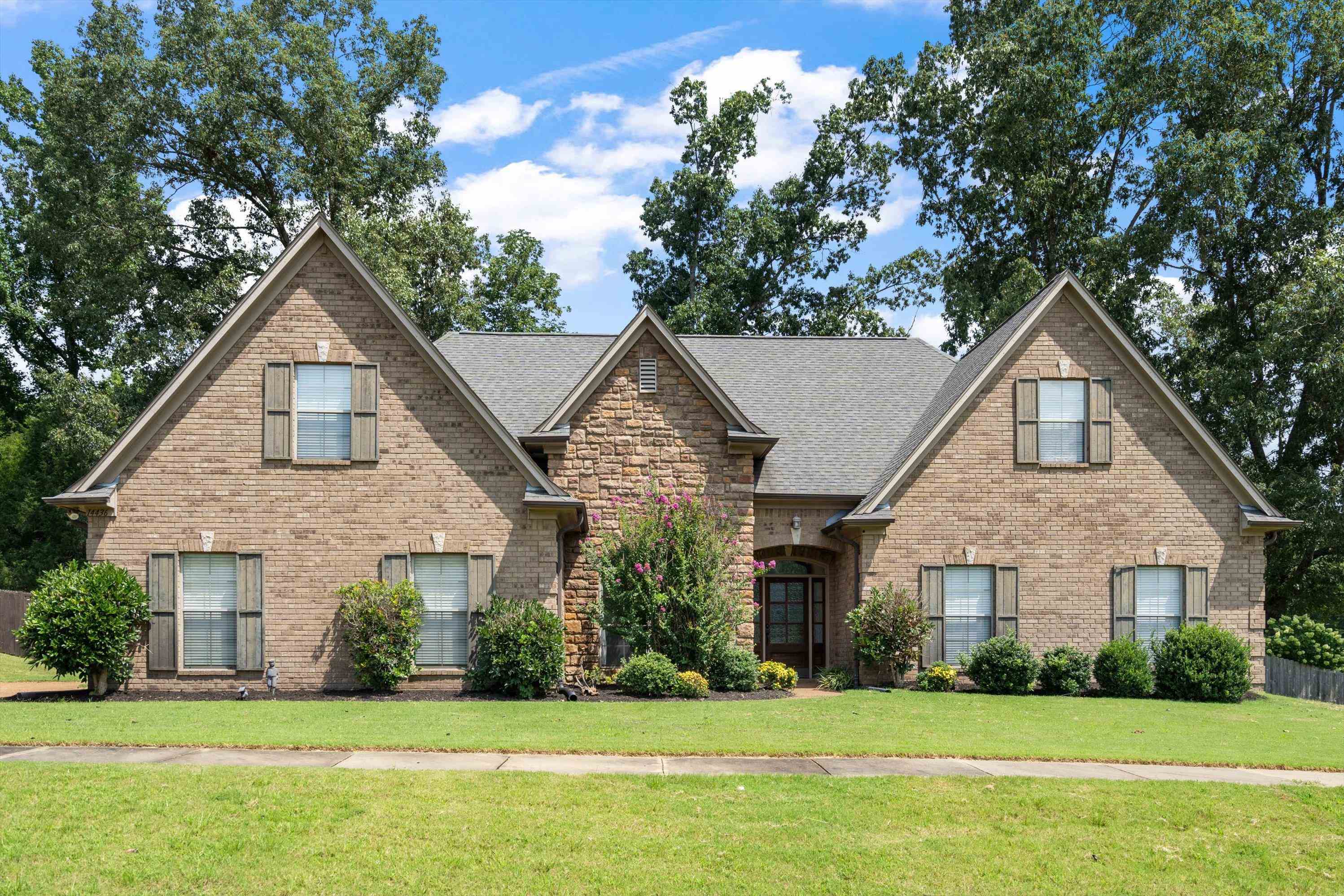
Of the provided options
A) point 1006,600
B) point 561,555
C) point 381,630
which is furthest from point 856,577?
point 381,630

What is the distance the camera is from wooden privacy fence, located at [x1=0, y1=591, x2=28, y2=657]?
29438mm

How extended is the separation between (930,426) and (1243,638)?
683 centimetres

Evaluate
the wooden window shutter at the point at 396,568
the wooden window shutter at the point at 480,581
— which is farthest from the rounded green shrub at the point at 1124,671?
the wooden window shutter at the point at 396,568

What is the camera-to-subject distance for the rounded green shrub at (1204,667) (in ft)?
62.6

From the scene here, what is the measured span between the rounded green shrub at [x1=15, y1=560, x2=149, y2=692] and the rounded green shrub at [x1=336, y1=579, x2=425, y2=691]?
3.30 m

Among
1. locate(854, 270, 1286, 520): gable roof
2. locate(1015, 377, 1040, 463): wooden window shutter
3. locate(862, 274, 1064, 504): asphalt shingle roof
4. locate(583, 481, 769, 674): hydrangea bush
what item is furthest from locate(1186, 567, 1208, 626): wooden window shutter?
locate(583, 481, 769, 674): hydrangea bush

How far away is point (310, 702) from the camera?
16.5 meters

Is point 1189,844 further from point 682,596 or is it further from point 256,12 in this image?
point 256,12

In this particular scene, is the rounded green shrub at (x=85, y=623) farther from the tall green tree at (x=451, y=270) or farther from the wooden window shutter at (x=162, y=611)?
the tall green tree at (x=451, y=270)

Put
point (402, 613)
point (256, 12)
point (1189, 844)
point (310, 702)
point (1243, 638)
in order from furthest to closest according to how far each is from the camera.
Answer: point (256, 12)
point (1243, 638)
point (402, 613)
point (310, 702)
point (1189, 844)

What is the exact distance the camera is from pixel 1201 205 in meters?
32.3

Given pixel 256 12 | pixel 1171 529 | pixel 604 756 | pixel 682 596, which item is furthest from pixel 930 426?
pixel 256 12

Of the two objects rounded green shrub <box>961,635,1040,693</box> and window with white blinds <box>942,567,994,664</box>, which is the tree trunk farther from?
rounded green shrub <box>961,635,1040,693</box>

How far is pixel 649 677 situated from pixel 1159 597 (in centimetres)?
973
